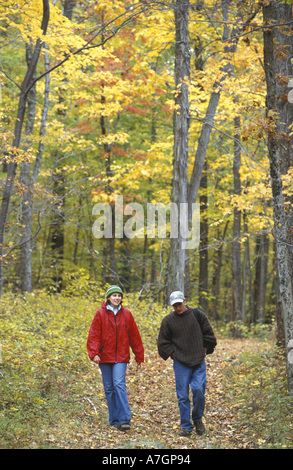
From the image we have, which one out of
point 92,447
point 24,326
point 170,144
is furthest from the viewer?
point 170,144

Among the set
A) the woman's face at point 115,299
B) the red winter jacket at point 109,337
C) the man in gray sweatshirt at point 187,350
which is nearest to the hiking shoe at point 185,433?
the man in gray sweatshirt at point 187,350

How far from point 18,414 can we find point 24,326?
14.2 ft

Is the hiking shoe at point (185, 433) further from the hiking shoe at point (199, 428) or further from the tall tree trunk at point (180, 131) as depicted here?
the tall tree trunk at point (180, 131)

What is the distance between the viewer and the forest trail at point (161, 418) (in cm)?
651

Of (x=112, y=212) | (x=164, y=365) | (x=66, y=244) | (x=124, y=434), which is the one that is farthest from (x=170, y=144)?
(x=66, y=244)

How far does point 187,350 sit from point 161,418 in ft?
5.84

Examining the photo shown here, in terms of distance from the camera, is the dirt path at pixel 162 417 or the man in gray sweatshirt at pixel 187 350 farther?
the man in gray sweatshirt at pixel 187 350

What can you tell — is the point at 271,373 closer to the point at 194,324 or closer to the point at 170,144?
the point at 194,324

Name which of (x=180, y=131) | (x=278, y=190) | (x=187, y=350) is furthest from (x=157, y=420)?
(x=180, y=131)

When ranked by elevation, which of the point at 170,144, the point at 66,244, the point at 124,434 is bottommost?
the point at 124,434

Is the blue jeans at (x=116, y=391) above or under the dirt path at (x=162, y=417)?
above

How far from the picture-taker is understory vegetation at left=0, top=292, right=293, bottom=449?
21.1ft

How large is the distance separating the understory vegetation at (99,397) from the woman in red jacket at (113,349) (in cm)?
32

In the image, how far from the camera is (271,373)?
8.70 meters
